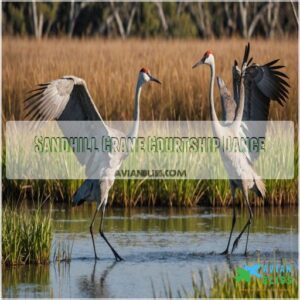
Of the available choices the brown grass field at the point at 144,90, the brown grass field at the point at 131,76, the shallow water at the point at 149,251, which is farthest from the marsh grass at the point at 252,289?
the brown grass field at the point at 131,76

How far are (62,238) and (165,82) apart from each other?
6.06 metres

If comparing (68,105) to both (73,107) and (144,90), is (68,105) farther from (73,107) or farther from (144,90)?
(144,90)

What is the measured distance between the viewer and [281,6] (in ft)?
125

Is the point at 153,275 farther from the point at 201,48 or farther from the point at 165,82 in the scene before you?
the point at 201,48

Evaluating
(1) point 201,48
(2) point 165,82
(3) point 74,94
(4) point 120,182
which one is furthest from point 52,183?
(1) point 201,48

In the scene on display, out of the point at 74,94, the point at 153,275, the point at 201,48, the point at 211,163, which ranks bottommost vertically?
the point at 153,275

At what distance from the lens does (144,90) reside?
46.6ft

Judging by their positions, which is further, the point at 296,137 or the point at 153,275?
the point at 296,137

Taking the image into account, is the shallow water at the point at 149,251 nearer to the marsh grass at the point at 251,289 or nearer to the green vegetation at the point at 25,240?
the green vegetation at the point at 25,240

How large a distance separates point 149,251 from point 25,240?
1244 millimetres

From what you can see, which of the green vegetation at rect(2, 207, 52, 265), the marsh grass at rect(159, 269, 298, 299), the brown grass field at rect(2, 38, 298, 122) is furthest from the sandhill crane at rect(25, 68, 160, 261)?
the brown grass field at rect(2, 38, 298, 122)

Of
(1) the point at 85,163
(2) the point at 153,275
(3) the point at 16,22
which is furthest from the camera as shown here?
(3) the point at 16,22

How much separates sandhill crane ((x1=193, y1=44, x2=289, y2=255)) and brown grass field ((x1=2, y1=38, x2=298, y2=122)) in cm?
320

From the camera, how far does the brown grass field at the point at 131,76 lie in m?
13.7
